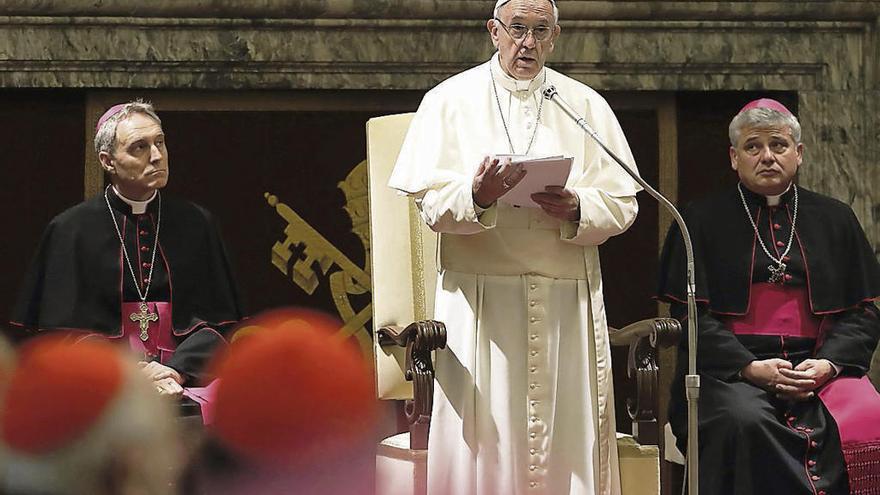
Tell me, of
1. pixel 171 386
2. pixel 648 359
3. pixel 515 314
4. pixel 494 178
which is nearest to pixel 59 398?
pixel 494 178

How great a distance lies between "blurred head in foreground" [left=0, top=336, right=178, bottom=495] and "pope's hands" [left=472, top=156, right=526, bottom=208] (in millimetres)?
2794

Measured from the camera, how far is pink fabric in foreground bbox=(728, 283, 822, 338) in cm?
441

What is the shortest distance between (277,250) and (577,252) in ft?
7.30

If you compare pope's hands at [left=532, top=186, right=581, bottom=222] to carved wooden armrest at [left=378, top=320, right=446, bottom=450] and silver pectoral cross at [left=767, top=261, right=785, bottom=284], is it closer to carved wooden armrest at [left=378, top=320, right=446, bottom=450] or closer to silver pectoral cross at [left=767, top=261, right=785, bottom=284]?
carved wooden armrest at [left=378, top=320, right=446, bottom=450]

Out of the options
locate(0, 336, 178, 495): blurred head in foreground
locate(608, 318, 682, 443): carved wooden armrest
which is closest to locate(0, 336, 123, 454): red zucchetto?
locate(0, 336, 178, 495): blurred head in foreground

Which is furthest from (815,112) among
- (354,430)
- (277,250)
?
(354,430)

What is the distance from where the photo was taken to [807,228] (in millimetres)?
4590

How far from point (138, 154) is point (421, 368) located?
4.41ft

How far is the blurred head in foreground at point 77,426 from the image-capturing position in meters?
0.55

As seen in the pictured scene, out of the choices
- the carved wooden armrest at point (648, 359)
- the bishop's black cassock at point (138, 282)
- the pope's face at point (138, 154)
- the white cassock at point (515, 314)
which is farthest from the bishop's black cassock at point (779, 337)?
the pope's face at point (138, 154)

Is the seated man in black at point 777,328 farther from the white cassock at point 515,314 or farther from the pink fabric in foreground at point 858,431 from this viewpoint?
the white cassock at point 515,314

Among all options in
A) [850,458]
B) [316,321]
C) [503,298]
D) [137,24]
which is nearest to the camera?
[316,321]

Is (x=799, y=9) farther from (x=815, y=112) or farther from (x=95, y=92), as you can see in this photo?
(x=95, y=92)

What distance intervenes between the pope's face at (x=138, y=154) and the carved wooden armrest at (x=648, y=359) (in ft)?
5.66
